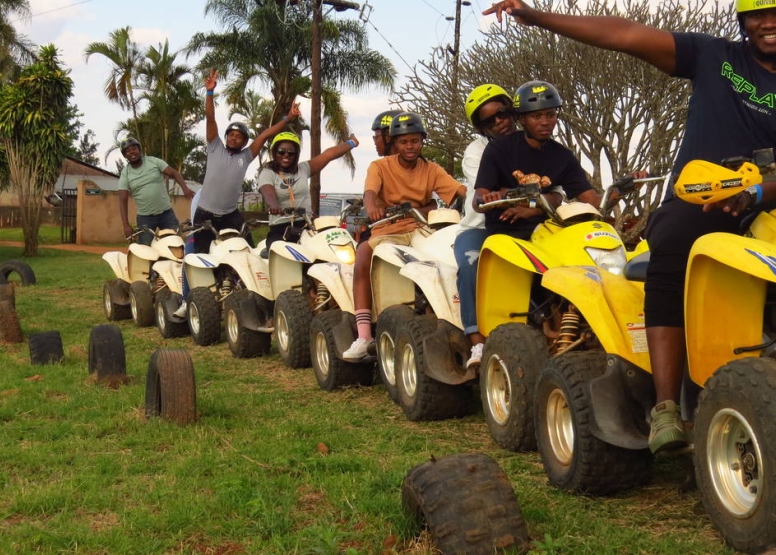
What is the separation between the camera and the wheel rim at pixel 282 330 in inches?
332

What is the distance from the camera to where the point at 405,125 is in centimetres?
699

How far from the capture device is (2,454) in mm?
5016

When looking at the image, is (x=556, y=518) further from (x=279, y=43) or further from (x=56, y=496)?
(x=279, y=43)

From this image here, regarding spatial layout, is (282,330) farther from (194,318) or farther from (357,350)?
(194,318)

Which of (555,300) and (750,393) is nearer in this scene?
(750,393)

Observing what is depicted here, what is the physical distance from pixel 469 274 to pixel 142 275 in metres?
7.96

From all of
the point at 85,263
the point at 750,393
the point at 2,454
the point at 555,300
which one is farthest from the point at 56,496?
the point at 85,263

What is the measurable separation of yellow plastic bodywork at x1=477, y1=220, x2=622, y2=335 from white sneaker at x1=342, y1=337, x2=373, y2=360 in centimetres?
166

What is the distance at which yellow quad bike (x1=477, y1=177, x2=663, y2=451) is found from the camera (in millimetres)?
4781

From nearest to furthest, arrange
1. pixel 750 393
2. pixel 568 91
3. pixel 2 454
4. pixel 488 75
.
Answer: pixel 750 393 < pixel 2 454 < pixel 568 91 < pixel 488 75

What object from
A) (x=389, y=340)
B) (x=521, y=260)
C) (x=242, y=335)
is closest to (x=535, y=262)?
(x=521, y=260)

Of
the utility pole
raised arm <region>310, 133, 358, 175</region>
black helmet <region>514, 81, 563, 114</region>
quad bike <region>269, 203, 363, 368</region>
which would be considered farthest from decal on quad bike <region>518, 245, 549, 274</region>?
the utility pole

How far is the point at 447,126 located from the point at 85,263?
9833 mm

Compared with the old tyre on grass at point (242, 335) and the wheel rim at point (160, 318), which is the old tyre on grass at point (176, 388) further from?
the wheel rim at point (160, 318)
